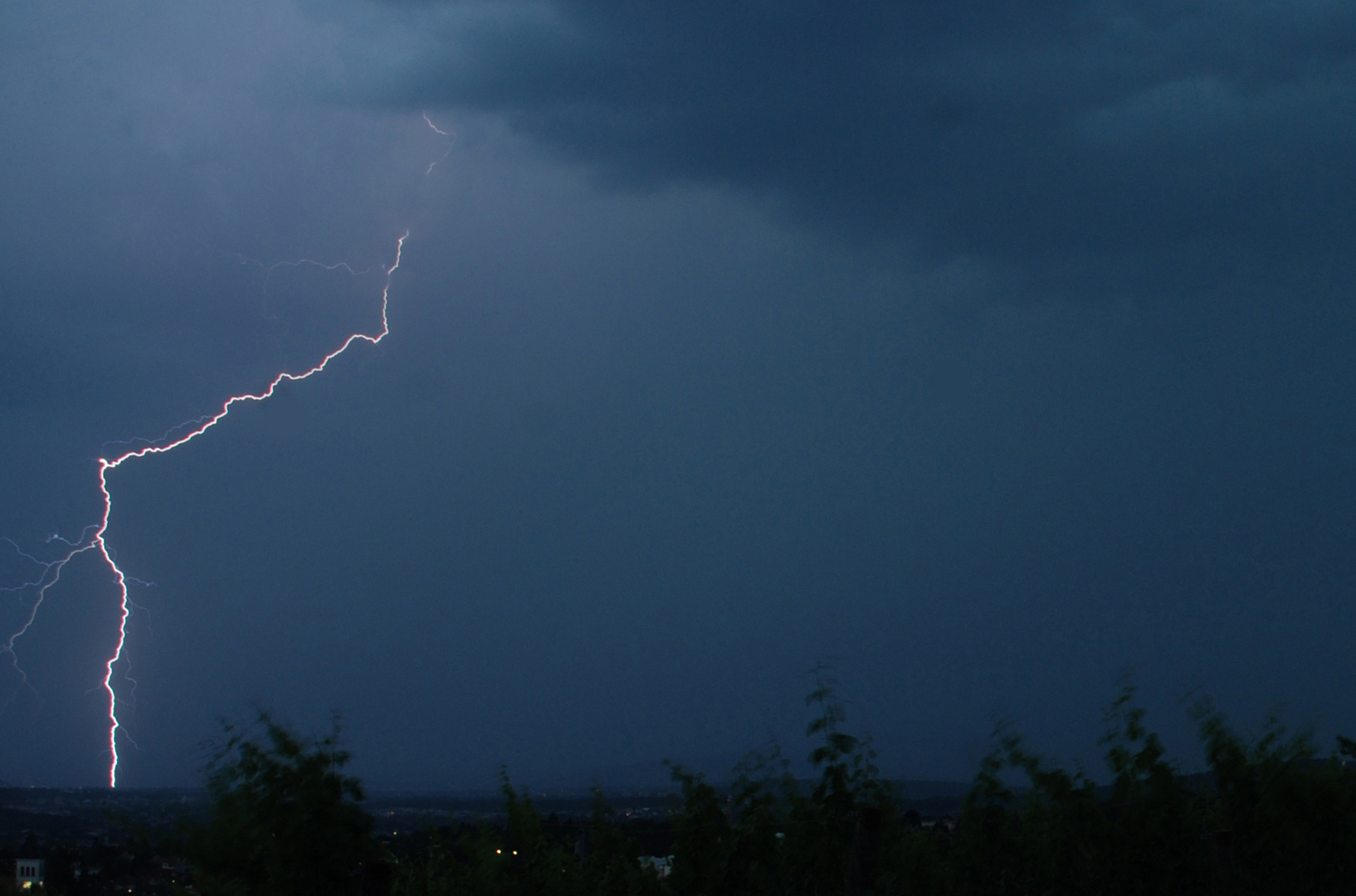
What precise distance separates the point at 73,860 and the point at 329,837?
176cm

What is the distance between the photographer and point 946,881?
23.5ft

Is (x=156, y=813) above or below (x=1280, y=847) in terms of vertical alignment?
above

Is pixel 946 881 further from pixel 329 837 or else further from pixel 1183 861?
pixel 329 837

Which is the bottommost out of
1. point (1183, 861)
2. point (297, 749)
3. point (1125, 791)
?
point (1183, 861)

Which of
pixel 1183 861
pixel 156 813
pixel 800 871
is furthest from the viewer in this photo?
pixel 1183 861

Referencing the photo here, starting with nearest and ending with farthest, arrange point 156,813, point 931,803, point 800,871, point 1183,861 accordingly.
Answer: point 156,813
point 800,871
point 1183,861
point 931,803

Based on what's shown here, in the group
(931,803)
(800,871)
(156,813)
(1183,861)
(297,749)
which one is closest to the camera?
(297,749)

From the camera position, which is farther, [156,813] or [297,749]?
[156,813]

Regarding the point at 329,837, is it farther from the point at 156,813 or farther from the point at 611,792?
the point at 611,792

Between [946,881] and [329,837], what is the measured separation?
3.81 m

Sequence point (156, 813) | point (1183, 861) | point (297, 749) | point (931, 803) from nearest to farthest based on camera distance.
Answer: point (297, 749) < point (156, 813) < point (1183, 861) < point (931, 803)

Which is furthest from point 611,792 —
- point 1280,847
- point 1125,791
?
point 1280,847

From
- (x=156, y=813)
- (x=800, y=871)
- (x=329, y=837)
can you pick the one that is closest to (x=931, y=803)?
(x=800, y=871)

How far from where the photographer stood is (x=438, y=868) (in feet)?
23.7
